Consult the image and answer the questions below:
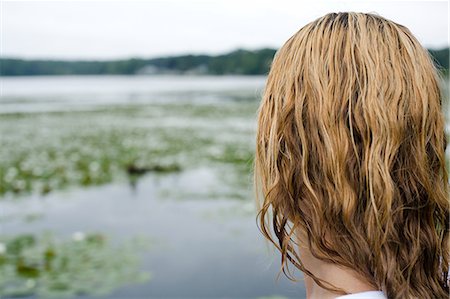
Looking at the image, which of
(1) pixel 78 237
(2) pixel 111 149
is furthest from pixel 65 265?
(2) pixel 111 149

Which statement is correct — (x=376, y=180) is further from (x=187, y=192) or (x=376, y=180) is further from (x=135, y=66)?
(x=135, y=66)

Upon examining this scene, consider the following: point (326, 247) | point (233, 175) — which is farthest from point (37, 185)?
point (326, 247)

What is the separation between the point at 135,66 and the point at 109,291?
62.3 m

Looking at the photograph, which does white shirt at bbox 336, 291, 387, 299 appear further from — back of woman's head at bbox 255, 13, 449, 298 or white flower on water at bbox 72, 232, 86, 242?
white flower on water at bbox 72, 232, 86, 242

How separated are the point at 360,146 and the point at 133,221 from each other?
4507 millimetres

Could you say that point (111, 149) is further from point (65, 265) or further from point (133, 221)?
point (65, 265)

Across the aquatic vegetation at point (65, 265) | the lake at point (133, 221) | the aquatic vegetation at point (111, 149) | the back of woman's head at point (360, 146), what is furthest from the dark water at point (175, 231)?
the back of woman's head at point (360, 146)

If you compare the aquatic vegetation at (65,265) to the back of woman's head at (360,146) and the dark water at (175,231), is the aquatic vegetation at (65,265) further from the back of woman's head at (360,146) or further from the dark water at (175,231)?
the back of woman's head at (360,146)

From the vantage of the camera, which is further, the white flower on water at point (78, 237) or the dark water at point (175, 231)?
the white flower on water at point (78, 237)

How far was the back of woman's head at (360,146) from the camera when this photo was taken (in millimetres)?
851

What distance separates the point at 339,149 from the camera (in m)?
0.85

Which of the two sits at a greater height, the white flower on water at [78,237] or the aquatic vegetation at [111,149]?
the aquatic vegetation at [111,149]

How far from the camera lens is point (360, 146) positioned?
87cm

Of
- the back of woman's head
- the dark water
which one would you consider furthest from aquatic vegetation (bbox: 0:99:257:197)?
the back of woman's head
